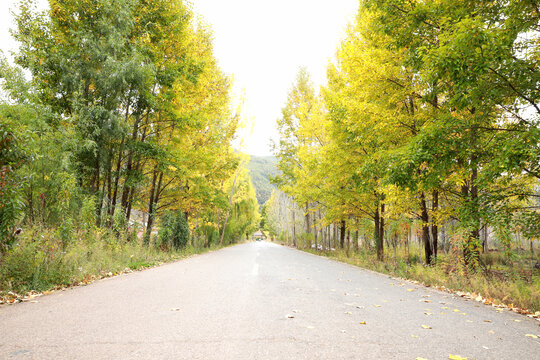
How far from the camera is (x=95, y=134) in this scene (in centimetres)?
906

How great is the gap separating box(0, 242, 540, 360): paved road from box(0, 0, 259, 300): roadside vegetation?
1495 mm

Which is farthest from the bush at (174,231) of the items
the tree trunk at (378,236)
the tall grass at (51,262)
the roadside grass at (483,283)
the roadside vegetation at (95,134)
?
the tree trunk at (378,236)

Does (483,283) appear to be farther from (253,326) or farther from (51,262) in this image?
(51,262)

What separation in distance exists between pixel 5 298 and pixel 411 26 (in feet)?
32.7

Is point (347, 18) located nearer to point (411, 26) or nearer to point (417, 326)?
point (411, 26)

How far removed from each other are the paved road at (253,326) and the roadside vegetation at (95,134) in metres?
1.50

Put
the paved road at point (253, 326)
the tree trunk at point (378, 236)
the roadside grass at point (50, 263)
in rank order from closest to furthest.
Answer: the paved road at point (253, 326) → the roadside grass at point (50, 263) → the tree trunk at point (378, 236)

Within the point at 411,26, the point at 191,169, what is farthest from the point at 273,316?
the point at 191,169

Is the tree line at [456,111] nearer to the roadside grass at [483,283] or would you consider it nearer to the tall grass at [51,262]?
the roadside grass at [483,283]

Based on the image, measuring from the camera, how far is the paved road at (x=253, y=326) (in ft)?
8.53

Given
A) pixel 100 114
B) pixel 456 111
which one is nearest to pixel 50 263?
pixel 100 114

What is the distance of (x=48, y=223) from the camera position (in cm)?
701

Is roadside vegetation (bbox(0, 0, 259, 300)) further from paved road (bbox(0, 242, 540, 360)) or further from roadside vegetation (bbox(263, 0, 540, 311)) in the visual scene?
roadside vegetation (bbox(263, 0, 540, 311))

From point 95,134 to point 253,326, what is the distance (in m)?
8.76
